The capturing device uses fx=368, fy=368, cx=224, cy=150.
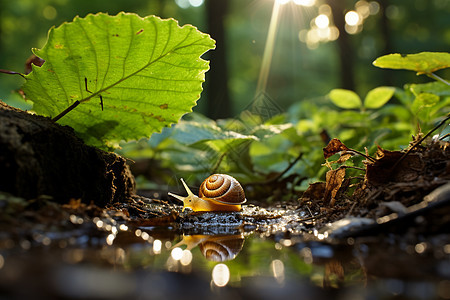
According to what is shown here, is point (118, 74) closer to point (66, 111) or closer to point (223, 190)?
point (66, 111)

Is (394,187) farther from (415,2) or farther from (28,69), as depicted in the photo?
(415,2)

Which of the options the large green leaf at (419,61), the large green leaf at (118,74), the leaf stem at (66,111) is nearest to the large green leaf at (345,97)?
the large green leaf at (419,61)

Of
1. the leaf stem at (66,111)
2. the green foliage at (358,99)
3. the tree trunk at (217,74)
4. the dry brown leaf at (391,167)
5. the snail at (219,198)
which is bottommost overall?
the dry brown leaf at (391,167)

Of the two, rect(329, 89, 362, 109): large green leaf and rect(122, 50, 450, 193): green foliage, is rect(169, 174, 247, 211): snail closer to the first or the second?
rect(122, 50, 450, 193): green foliage

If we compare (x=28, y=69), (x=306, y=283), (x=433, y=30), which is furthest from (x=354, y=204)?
(x=433, y=30)

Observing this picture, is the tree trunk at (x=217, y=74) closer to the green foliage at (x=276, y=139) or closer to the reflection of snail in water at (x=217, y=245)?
the green foliage at (x=276, y=139)

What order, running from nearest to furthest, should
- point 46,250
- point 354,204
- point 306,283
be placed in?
point 306,283 < point 46,250 < point 354,204
